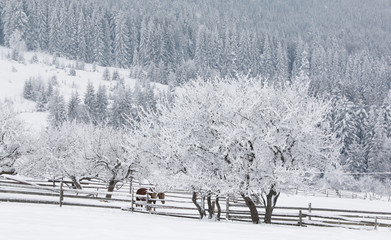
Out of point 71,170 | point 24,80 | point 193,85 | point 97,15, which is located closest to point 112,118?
point 24,80

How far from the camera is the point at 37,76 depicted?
397ft

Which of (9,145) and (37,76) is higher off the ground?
(37,76)

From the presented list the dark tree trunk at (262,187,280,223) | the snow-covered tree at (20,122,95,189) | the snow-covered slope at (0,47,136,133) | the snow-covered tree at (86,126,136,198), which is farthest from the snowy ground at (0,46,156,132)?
the dark tree trunk at (262,187,280,223)

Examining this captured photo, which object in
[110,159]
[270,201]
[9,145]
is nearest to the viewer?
[270,201]

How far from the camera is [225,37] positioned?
188750 mm

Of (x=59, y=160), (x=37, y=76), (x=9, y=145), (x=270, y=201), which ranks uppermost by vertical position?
(x=37, y=76)

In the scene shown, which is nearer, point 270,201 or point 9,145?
point 270,201

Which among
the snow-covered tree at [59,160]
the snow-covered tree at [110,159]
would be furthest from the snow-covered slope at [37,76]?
the snow-covered tree at [110,159]

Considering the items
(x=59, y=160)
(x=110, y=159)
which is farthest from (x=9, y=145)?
(x=110, y=159)

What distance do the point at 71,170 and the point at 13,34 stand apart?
144051 mm

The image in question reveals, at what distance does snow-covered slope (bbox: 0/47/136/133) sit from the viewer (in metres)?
101

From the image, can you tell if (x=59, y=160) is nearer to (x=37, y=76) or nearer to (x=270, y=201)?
(x=270, y=201)

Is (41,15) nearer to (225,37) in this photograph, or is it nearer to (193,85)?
(225,37)

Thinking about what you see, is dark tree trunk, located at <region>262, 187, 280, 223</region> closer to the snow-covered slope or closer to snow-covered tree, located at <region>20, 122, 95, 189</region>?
snow-covered tree, located at <region>20, 122, 95, 189</region>
